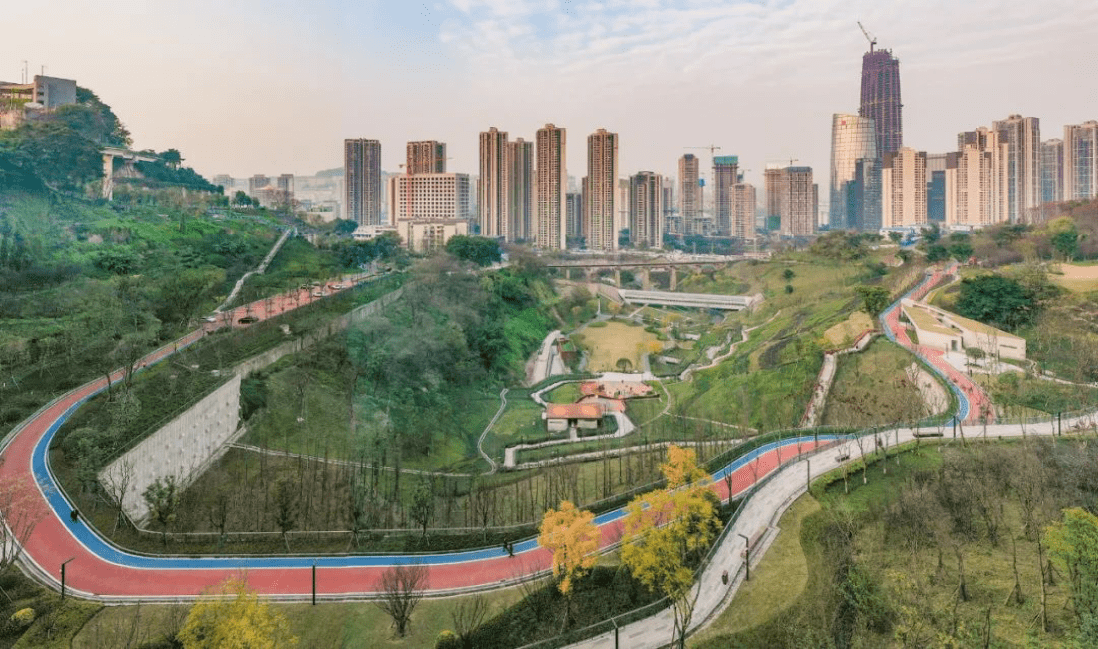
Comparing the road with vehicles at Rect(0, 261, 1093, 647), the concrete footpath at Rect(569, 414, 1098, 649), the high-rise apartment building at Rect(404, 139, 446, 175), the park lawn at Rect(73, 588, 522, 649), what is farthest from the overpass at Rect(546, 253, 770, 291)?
the park lawn at Rect(73, 588, 522, 649)

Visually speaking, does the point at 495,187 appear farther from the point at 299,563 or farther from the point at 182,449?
the point at 299,563

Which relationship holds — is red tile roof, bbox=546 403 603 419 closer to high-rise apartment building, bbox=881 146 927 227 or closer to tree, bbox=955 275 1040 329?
tree, bbox=955 275 1040 329

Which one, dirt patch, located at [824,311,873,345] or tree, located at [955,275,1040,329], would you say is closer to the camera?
dirt patch, located at [824,311,873,345]

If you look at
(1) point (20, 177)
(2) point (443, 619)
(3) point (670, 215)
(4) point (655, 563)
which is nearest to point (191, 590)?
(2) point (443, 619)

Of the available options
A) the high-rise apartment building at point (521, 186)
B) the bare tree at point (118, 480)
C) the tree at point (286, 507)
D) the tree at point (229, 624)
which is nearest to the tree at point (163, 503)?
the bare tree at point (118, 480)

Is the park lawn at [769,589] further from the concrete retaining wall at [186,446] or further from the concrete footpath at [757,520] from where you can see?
the concrete retaining wall at [186,446]
